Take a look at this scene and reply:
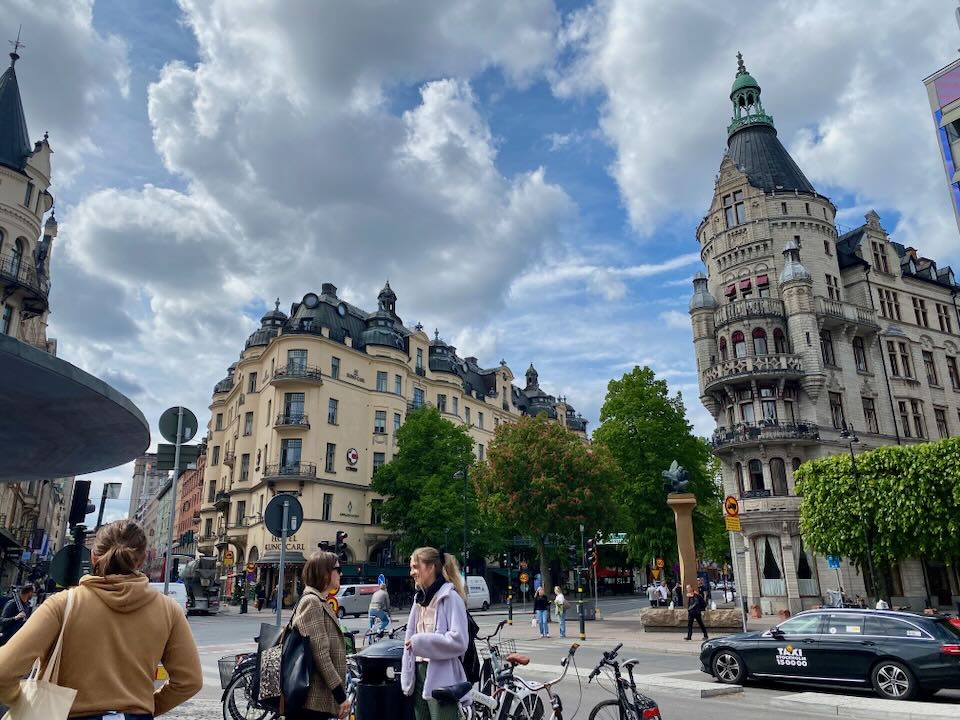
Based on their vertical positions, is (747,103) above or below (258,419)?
above

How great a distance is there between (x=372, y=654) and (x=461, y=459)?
146 feet

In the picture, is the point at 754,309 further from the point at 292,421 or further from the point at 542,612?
the point at 292,421

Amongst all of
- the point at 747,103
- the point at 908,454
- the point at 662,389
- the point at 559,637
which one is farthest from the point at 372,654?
the point at 747,103

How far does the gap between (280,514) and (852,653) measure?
10085mm

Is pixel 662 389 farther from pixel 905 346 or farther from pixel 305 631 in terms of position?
pixel 305 631

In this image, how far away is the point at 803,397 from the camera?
3803 centimetres

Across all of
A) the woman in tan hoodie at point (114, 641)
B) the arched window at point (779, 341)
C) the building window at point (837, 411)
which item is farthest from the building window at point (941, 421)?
the woman in tan hoodie at point (114, 641)

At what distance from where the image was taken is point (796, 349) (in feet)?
126

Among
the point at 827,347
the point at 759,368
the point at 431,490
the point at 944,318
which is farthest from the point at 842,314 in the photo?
the point at 431,490

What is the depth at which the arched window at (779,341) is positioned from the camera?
38969mm

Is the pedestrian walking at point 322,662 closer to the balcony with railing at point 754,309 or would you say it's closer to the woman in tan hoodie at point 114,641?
the woman in tan hoodie at point 114,641

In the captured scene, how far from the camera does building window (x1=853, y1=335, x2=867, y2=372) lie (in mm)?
40831

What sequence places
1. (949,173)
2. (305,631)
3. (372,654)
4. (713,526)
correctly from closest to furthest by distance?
(305,631)
(372,654)
(949,173)
(713,526)

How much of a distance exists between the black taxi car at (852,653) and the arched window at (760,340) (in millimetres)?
28469
